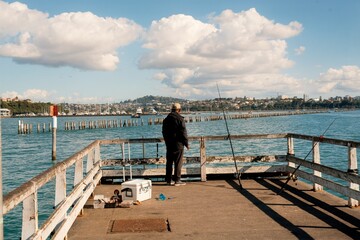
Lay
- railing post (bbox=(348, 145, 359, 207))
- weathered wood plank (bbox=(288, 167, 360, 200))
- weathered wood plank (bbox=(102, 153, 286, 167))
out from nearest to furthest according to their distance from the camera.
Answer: weathered wood plank (bbox=(288, 167, 360, 200)) < railing post (bbox=(348, 145, 359, 207)) < weathered wood plank (bbox=(102, 153, 286, 167))

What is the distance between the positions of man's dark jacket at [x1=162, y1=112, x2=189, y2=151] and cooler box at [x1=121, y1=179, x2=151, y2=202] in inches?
62.1

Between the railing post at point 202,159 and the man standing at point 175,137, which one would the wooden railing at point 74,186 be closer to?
the railing post at point 202,159

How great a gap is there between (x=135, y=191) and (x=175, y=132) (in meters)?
2.10

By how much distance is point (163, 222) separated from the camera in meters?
6.07

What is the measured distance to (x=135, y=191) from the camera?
741 cm

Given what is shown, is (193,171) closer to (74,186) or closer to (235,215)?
→ (235,215)

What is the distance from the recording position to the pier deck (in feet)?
17.8

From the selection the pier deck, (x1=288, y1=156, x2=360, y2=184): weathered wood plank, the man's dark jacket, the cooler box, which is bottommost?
the pier deck

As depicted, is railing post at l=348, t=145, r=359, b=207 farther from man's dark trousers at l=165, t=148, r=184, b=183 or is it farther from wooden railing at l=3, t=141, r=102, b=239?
wooden railing at l=3, t=141, r=102, b=239

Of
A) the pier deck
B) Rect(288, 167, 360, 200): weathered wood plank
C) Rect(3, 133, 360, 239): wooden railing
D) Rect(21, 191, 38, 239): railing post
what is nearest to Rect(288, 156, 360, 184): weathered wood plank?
Rect(3, 133, 360, 239): wooden railing

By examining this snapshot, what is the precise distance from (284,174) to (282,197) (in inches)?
94.1

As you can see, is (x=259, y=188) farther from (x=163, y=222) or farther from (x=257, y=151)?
(x=257, y=151)

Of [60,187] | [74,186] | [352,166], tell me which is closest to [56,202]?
[60,187]

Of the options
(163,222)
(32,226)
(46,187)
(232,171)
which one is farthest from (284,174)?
(46,187)
